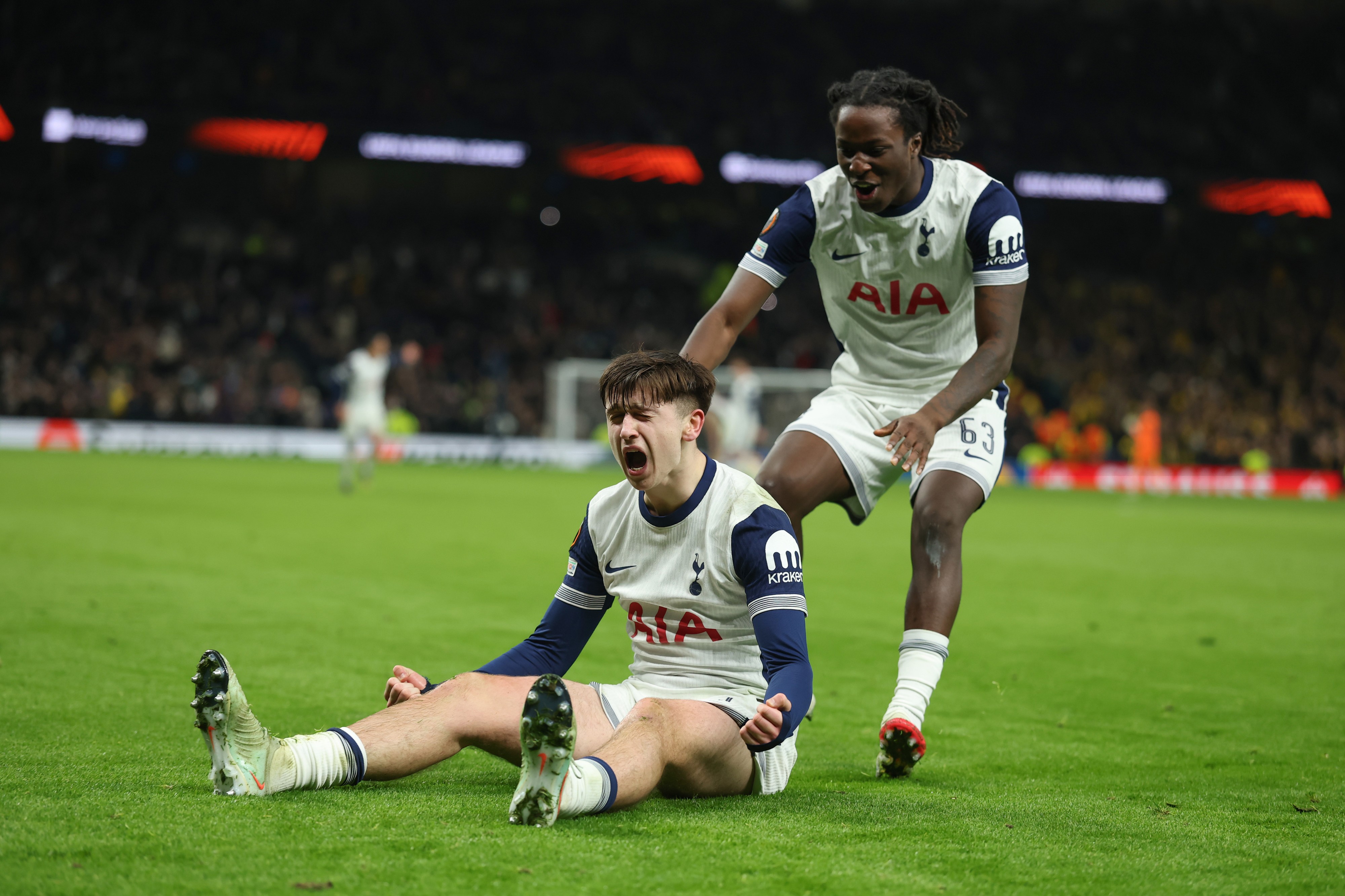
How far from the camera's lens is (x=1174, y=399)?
111ft

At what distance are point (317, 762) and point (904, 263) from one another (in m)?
2.62

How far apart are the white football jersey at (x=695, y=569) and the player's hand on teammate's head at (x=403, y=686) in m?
0.51

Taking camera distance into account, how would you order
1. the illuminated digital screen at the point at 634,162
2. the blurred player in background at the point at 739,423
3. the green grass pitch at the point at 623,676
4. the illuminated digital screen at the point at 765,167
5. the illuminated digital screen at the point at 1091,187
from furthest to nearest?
the illuminated digital screen at the point at 1091,187
the illuminated digital screen at the point at 765,167
the illuminated digital screen at the point at 634,162
the blurred player in background at the point at 739,423
the green grass pitch at the point at 623,676

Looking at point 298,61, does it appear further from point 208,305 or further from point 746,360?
point 746,360

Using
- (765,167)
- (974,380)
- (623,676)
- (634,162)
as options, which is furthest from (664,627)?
(634,162)

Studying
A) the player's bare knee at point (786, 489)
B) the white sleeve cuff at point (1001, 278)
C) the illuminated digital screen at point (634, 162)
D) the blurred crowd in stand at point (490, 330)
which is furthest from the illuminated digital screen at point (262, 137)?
the white sleeve cuff at point (1001, 278)

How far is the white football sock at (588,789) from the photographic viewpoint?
10.3 feet

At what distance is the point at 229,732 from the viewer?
3.21 metres

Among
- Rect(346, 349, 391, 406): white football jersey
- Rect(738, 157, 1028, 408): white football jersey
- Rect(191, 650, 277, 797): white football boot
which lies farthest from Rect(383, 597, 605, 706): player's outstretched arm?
Rect(346, 349, 391, 406): white football jersey

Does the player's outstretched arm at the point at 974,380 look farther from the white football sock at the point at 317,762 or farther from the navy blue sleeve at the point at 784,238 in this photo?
the white football sock at the point at 317,762

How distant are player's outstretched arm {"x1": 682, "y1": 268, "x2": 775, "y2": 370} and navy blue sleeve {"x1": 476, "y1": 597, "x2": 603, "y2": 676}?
105 centimetres

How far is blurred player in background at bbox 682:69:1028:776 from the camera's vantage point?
177 inches

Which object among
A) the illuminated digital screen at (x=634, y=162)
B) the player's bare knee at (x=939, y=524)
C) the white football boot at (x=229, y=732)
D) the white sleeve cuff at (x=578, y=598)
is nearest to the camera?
the white football boot at (x=229, y=732)

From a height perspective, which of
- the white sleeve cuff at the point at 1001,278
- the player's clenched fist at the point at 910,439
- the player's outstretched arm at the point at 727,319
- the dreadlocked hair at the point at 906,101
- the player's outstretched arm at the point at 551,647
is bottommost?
the player's outstretched arm at the point at 551,647
